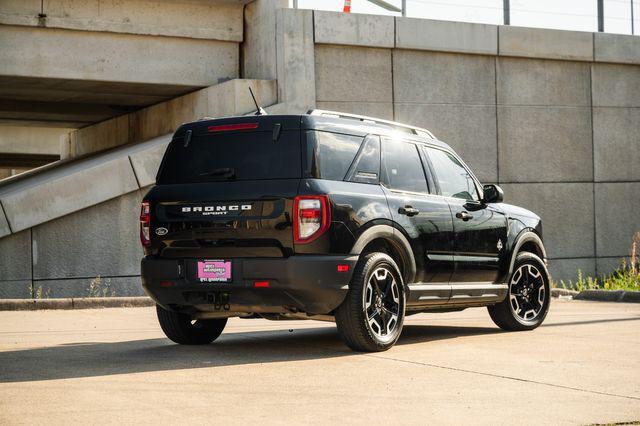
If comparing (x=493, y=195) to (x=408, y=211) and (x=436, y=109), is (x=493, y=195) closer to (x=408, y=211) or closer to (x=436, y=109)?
(x=408, y=211)

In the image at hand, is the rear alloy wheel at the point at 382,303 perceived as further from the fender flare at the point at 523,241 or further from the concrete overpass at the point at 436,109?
the concrete overpass at the point at 436,109

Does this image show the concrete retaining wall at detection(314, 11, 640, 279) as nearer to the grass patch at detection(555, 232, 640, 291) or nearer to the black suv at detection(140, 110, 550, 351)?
the grass patch at detection(555, 232, 640, 291)

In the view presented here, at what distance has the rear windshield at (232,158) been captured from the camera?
864cm

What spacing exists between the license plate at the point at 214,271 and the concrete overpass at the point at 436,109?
8749 millimetres

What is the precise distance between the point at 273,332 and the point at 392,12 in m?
10.4

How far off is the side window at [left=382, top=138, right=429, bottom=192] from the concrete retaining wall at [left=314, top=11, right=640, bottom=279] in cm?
985

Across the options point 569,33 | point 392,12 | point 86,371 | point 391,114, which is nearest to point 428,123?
point 391,114

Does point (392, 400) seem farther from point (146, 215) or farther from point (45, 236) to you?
point (45, 236)

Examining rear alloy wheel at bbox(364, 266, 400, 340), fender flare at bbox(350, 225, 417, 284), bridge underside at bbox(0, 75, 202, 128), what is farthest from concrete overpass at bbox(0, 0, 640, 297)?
rear alloy wheel at bbox(364, 266, 400, 340)

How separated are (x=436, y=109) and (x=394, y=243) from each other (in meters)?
11.6

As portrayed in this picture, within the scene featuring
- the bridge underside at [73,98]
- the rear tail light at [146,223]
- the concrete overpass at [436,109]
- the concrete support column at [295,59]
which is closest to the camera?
the rear tail light at [146,223]

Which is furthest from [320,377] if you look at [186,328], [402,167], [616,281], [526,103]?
[526,103]

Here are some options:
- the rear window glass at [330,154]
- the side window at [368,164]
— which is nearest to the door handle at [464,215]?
the side window at [368,164]

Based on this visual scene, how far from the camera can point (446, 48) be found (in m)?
20.4
